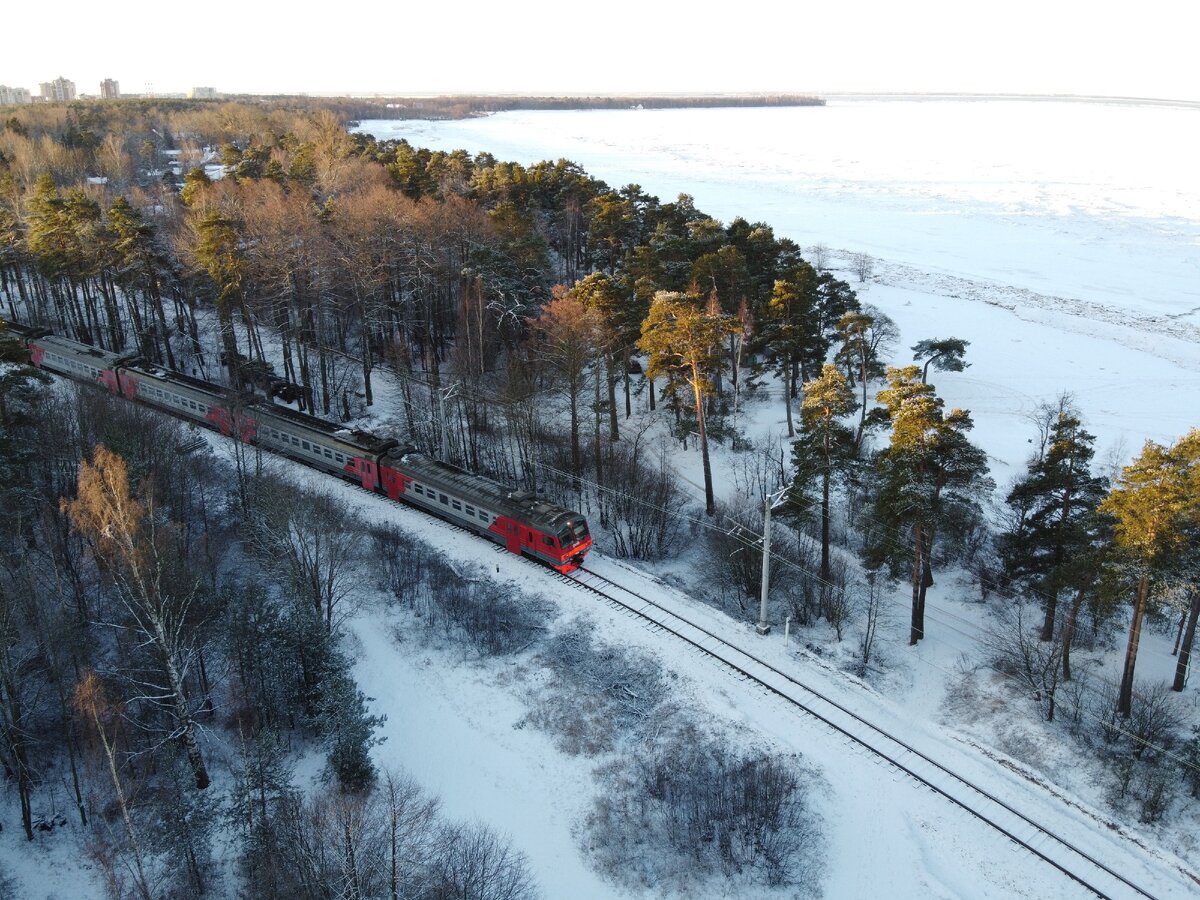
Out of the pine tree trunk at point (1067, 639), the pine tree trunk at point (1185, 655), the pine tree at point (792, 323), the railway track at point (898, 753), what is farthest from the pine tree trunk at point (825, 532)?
the pine tree at point (792, 323)

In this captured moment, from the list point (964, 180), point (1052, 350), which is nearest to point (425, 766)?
point (1052, 350)

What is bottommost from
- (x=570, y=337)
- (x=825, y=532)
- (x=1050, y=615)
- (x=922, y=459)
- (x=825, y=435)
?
(x=1050, y=615)

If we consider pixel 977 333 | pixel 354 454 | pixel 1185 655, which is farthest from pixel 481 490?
pixel 977 333

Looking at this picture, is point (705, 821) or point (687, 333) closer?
point (705, 821)

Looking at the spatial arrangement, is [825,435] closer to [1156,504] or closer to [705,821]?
[1156,504]

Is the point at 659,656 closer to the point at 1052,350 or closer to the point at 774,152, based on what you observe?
the point at 1052,350

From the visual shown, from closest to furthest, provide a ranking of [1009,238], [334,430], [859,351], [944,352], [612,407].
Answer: [334,430], [859,351], [612,407], [944,352], [1009,238]

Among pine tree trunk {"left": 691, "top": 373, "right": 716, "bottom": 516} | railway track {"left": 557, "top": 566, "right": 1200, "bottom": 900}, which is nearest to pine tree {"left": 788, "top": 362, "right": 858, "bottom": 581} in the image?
pine tree trunk {"left": 691, "top": 373, "right": 716, "bottom": 516}
